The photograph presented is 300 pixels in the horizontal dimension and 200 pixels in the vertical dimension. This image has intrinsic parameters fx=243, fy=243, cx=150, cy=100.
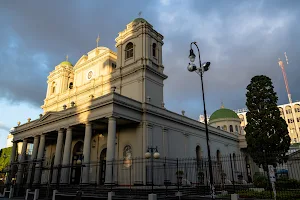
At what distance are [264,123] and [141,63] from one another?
17.0 metres

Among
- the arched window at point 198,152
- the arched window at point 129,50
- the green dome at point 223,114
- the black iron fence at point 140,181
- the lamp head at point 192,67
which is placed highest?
the arched window at point 129,50

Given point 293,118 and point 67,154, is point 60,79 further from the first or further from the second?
point 293,118

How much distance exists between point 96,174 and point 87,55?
773 inches

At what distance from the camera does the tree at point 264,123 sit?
29328 mm

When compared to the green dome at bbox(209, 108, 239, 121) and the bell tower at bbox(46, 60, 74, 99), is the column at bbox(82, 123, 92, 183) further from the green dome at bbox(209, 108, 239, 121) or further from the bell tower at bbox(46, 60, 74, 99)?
the green dome at bbox(209, 108, 239, 121)

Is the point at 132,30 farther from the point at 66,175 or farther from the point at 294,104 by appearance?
the point at 294,104

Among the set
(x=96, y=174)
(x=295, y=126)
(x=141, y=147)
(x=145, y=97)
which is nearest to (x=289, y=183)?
(x=141, y=147)

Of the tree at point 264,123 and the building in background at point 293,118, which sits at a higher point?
the building in background at point 293,118

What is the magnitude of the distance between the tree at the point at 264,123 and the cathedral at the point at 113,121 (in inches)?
324

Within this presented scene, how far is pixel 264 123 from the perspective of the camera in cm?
3020

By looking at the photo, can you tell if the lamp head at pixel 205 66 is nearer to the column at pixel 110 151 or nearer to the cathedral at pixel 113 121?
the cathedral at pixel 113 121

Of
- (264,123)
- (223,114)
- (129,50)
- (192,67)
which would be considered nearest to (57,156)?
(129,50)

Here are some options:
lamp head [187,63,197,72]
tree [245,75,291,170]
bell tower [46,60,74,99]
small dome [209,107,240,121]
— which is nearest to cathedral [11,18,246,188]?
bell tower [46,60,74,99]

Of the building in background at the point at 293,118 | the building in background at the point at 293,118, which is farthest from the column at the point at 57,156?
the building in background at the point at 293,118
